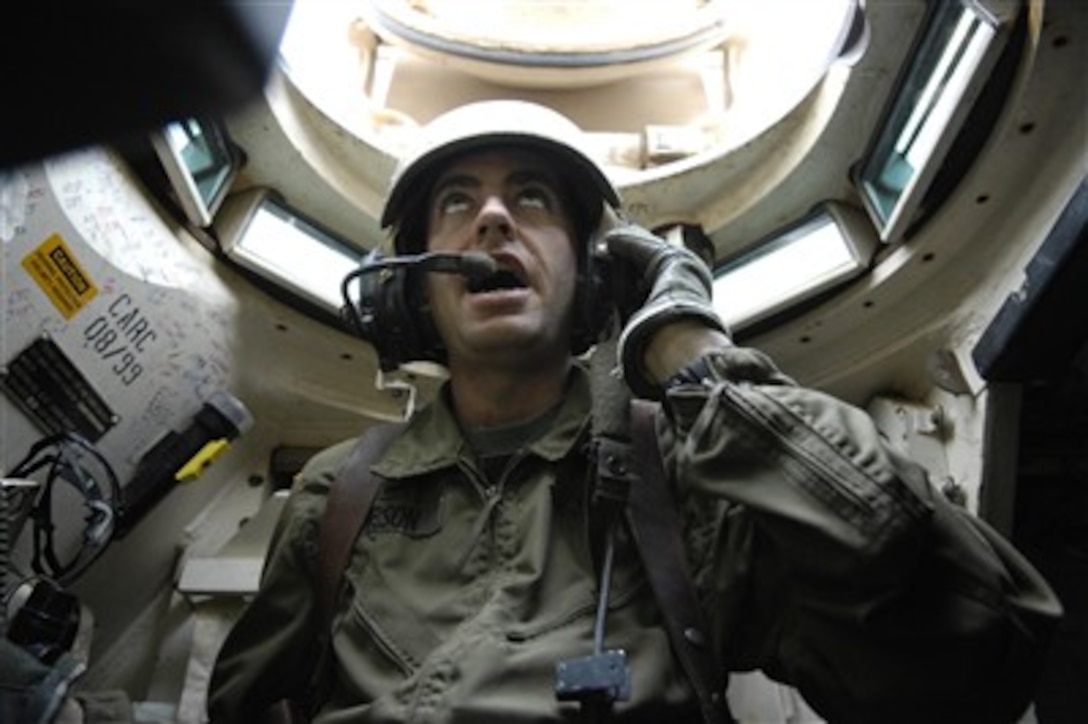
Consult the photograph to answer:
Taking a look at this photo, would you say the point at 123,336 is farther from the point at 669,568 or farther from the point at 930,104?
the point at 930,104

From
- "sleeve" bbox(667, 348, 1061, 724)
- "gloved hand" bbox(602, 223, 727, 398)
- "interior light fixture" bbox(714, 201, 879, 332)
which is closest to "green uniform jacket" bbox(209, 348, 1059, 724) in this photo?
"sleeve" bbox(667, 348, 1061, 724)

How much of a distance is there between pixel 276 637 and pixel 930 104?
1541 mm

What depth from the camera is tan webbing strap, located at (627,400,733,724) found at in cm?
113

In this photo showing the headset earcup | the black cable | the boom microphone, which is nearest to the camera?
the boom microphone

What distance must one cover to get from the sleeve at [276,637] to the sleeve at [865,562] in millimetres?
698

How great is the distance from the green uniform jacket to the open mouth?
22cm

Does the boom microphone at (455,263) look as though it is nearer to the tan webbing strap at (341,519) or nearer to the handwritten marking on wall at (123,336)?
the tan webbing strap at (341,519)

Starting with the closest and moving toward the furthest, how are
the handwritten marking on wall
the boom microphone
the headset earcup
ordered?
the boom microphone < the headset earcup < the handwritten marking on wall

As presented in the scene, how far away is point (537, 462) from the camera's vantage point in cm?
140

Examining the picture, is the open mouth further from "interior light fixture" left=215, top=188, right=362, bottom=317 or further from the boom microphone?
"interior light fixture" left=215, top=188, right=362, bottom=317

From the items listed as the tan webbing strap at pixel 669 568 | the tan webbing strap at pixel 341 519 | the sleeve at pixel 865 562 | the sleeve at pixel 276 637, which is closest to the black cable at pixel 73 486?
the sleeve at pixel 276 637

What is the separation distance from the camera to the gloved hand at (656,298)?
48.7 inches

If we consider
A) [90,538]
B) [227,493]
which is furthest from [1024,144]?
[227,493]

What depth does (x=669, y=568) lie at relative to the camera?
4.02 ft
